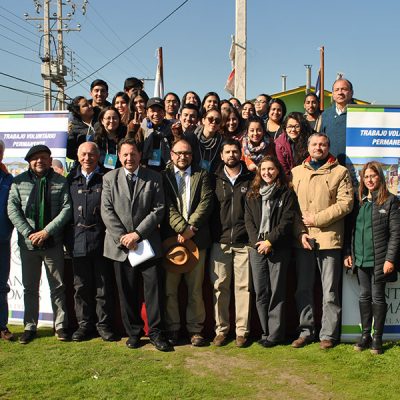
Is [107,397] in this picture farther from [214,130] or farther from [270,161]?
[214,130]

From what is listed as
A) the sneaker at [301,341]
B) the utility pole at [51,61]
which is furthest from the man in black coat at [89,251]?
the utility pole at [51,61]

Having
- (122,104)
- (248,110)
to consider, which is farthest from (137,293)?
(248,110)

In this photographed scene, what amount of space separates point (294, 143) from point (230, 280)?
1.67m

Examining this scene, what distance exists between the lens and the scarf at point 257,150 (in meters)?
5.64

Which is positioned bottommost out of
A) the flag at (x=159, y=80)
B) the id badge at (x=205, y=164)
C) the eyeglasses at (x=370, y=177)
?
Answer: the eyeglasses at (x=370, y=177)

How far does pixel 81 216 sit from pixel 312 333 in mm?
2646

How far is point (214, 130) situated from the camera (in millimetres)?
5645

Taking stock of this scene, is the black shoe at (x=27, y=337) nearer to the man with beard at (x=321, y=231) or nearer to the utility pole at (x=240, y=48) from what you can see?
the man with beard at (x=321, y=231)

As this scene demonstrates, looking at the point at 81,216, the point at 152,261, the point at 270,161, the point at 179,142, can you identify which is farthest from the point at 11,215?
the point at 270,161

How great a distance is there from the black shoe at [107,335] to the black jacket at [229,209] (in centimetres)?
147

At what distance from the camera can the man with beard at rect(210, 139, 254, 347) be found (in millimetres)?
5203

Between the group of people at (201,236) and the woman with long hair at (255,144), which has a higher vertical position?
the woman with long hair at (255,144)

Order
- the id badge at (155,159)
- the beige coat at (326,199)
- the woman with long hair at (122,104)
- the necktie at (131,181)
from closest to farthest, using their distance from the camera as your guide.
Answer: the beige coat at (326,199) → the necktie at (131,181) → the id badge at (155,159) → the woman with long hair at (122,104)

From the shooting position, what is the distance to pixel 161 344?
509 cm
